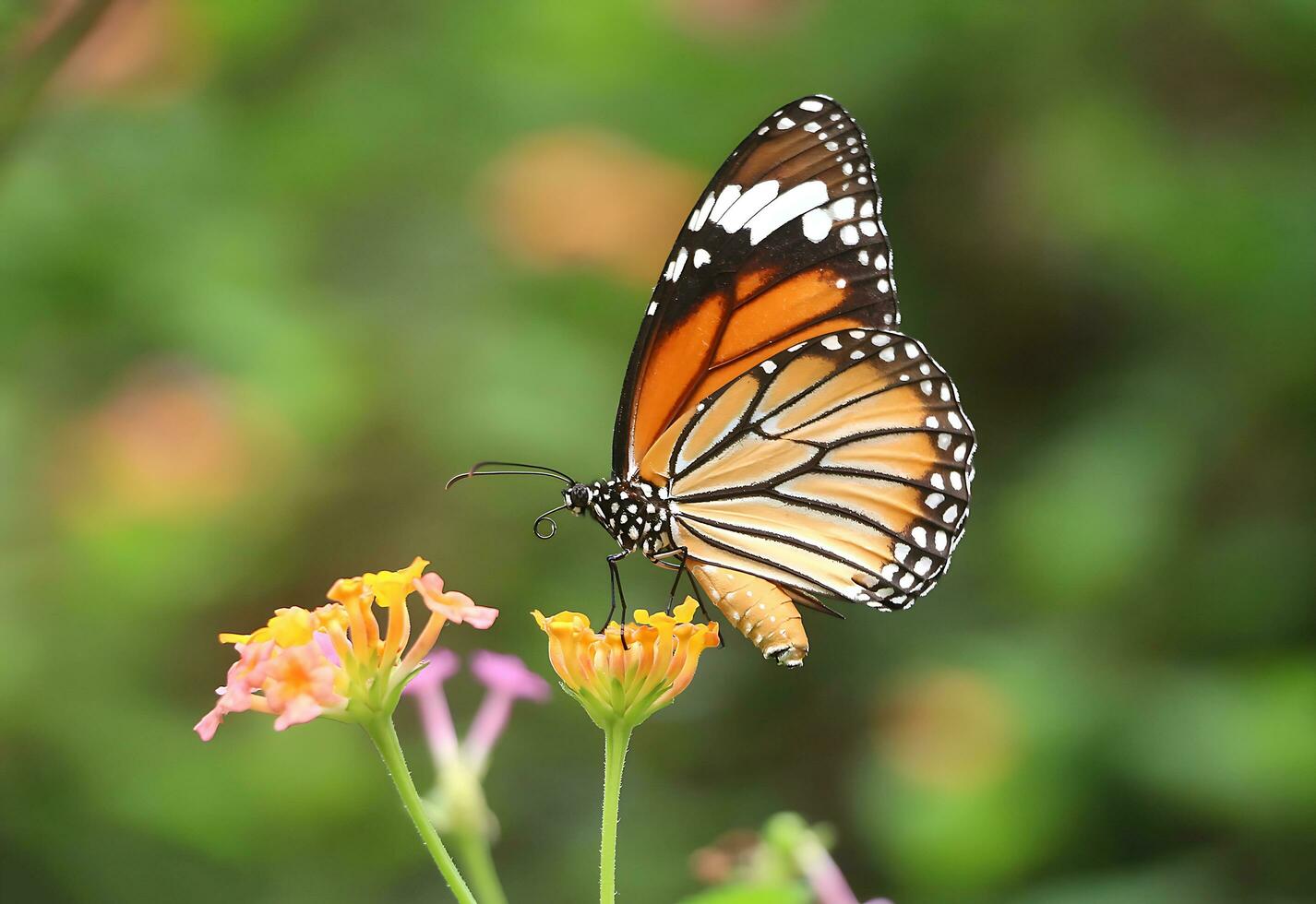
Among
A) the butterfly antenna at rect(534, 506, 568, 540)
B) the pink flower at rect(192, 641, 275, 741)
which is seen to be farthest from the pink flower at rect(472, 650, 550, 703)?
the pink flower at rect(192, 641, 275, 741)

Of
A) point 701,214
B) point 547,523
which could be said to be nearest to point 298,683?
point 701,214

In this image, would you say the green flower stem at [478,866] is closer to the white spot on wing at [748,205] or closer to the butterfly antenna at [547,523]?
the butterfly antenna at [547,523]

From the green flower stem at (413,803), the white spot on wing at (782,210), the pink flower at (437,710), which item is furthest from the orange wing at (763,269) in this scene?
the green flower stem at (413,803)

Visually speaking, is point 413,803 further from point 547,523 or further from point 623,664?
point 547,523

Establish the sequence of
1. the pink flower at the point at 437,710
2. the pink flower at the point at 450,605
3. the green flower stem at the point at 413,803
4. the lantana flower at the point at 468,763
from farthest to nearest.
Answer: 1. the pink flower at the point at 437,710
2. the lantana flower at the point at 468,763
3. the pink flower at the point at 450,605
4. the green flower stem at the point at 413,803

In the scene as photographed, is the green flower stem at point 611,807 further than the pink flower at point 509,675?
No

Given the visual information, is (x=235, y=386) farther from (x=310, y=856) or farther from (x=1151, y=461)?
(x=1151, y=461)
